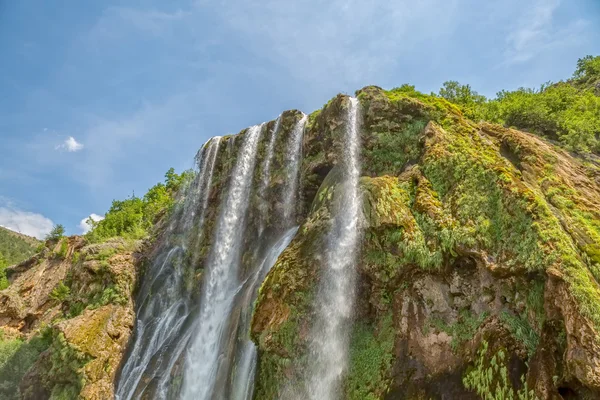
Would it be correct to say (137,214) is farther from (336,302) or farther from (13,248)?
(13,248)

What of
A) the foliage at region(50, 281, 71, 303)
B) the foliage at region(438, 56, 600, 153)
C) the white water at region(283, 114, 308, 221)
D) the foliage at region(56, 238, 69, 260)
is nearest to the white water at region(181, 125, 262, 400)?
the white water at region(283, 114, 308, 221)

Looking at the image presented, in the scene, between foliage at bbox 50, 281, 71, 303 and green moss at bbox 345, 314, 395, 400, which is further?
foliage at bbox 50, 281, 71, 303

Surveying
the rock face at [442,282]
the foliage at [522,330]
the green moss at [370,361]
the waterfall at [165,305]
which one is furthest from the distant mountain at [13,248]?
the foliage at [522,330]

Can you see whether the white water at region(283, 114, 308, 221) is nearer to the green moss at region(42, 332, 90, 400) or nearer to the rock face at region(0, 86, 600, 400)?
the rock face at region(0, 86, 600, 400)

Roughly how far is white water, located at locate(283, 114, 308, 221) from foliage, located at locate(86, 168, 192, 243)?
1206cm

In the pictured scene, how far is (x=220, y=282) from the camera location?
19859 millimetres

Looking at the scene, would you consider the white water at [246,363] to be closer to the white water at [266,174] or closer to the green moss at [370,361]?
the green moss at [370,361]

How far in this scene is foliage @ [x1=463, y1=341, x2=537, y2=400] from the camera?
27.1 feet

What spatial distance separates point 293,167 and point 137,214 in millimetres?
19115

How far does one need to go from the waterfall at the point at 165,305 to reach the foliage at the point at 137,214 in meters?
3.51

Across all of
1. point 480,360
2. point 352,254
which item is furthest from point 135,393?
point 480,360

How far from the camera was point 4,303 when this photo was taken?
89.1 ft

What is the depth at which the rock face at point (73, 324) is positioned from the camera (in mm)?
16000

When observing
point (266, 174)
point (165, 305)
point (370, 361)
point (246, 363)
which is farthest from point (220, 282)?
point (370, 361)
